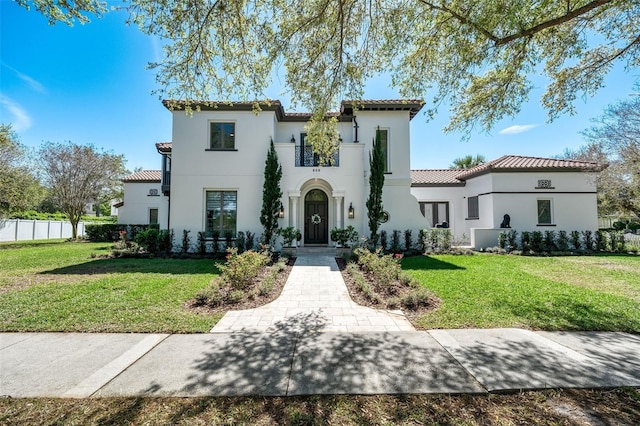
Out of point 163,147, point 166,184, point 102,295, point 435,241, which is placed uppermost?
point 163,147

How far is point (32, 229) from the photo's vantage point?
74.7 feet

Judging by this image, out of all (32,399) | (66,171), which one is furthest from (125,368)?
(66,171)

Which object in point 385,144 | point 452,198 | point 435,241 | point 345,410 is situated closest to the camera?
point 345,410

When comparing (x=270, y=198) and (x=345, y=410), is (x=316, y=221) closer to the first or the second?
(x=270, y=198)

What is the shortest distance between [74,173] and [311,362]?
2677 centimetres

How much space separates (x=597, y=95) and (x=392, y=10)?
19.5 feet

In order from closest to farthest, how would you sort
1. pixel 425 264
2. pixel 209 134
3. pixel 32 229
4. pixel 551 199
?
pixel 425 264, pixel 209 134, pixel 551 199, pixel 32 229

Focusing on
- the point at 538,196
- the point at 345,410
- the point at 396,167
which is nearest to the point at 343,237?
the point at 396,167

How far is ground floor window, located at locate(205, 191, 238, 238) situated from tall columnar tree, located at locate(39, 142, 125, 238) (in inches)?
613

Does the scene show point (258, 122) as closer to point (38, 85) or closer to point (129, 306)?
point (38, 85)

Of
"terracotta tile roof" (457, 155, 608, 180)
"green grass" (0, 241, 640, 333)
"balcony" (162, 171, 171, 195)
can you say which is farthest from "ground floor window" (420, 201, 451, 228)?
"balcony" (162, 171, 171, 195)

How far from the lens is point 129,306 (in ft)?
18.7

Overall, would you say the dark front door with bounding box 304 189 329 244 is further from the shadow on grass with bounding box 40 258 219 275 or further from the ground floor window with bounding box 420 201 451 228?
the ground floor window with bounding box 420 201 451 228

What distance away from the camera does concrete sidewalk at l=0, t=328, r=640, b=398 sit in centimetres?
295
